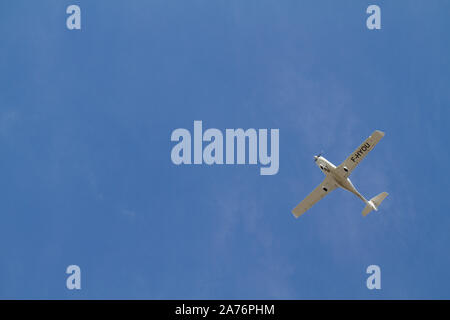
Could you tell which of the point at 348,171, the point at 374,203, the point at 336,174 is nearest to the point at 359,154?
the point at 348,171

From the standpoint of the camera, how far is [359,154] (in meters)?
72.1

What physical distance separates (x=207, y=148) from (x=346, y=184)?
16824mm

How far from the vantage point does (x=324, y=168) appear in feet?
242

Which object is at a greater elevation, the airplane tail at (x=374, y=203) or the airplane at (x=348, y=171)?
the airplane at (x=348, y=171)

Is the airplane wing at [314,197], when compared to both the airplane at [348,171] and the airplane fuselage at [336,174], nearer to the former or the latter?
the airplane at [348,171]

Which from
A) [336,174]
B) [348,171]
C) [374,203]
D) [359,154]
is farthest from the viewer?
[336,174]

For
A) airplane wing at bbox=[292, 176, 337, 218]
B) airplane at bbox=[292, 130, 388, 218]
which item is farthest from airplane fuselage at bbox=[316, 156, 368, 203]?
airplane wing at bbox=[292, 176, 337, 218]

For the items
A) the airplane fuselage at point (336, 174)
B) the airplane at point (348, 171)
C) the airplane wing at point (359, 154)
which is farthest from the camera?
the airplane fuselage at point (336, 174)

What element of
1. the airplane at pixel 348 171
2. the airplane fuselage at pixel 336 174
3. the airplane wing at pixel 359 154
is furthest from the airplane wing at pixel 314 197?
the airplane wing at pixel 359 154

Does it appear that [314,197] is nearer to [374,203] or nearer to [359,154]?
[374,203]

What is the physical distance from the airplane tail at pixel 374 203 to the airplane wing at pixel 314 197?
4.77 metres

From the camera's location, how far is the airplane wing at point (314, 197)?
76125 mm

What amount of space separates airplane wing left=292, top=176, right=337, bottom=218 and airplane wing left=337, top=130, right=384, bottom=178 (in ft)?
11.4

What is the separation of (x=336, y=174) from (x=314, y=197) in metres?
5.15
